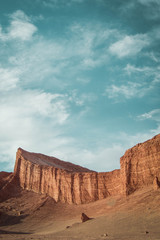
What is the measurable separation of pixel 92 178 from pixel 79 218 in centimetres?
1275

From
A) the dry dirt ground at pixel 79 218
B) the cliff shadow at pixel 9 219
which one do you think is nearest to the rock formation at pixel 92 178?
the dry dirt ground at pixel 79 218

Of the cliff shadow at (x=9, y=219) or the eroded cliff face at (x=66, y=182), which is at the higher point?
the eroded cliff face at (x=66, y=182)

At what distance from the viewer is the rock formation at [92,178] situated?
40.0 m

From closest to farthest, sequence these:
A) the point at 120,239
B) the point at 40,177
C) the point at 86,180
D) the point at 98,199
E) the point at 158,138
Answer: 1. the point at 120,239
2. the point at 158,138
3. the point at 98,199
4. the point at 86,180
5. the point at 40,177

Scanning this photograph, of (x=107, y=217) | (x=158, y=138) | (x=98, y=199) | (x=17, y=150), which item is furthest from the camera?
(x=17, y=150)

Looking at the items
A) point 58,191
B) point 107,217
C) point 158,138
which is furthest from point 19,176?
point 158,138

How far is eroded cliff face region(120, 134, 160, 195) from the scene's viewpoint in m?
38.7

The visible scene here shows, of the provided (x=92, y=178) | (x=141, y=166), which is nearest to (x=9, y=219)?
(x=92, y=178)

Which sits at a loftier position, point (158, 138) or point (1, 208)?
point (158, 138)

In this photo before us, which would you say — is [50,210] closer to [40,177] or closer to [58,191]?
[58,191]

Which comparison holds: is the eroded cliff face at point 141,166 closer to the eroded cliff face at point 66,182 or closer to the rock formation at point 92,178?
the rock formation at point 92,178

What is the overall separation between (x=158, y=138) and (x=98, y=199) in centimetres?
2117

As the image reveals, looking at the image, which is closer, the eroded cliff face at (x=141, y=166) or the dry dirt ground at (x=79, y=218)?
the dry dirt ground at (x=79, y=218)

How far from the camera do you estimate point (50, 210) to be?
52.3 metres
